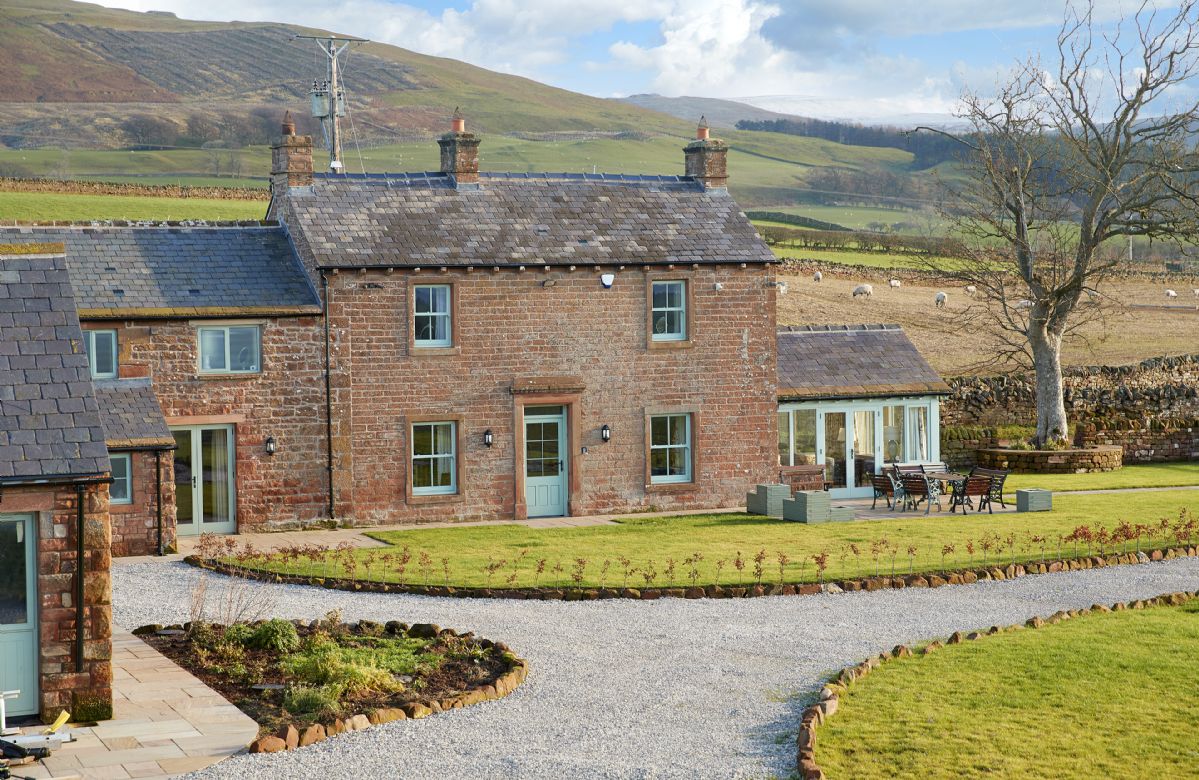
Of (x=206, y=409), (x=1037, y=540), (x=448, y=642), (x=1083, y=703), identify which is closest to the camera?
(x=1083, y=703)

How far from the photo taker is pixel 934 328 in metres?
54.5

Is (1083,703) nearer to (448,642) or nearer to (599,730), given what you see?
(599,730)

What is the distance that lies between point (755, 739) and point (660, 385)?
17.9 meters

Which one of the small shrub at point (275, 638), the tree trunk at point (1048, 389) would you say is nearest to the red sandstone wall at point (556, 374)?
the tree trunk at point (1048, 389)

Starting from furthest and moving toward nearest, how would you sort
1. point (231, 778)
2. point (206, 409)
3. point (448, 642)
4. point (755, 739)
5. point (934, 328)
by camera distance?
point (934, 328) < point (206, 409) < point (448, 642) < point (755, 739) < point (231, 778)

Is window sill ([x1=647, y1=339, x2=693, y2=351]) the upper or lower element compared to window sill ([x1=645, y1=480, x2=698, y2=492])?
upper

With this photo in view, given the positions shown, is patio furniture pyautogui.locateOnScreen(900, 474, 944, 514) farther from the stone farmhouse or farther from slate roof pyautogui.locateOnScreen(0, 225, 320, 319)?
slate roof pyautogui.locateOnScreen(0, 225, 320, 319)

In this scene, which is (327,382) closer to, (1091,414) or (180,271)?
(180,271)

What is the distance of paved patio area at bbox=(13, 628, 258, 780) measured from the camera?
12031 mm

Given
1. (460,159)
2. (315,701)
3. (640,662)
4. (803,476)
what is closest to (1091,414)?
(803,476)

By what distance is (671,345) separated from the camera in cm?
3045

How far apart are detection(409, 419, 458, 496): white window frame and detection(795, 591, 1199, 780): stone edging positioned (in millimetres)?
13555

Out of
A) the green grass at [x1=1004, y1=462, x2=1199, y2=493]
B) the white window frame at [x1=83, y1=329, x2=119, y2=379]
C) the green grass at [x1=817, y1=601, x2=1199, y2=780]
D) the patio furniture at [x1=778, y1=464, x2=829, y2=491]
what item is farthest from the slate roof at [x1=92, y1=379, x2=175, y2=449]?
the green grass at [x1=1004, y1=462, x2=1199, y2=493]

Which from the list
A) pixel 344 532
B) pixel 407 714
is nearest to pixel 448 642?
pixel 407 714
